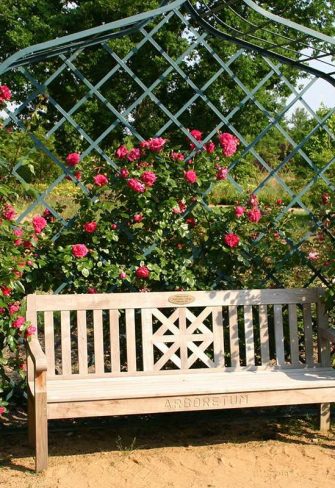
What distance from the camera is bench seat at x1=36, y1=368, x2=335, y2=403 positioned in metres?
3.29

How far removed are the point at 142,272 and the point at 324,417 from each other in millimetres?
1328

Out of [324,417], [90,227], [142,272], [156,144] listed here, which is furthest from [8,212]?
[324,417]

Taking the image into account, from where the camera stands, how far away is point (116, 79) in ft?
56.2

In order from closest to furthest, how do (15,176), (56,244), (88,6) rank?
(15,176) → (56,244) → (88,6)

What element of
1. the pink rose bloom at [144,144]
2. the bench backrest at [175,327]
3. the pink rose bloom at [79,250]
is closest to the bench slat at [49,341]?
the bench backrest at [175,327]

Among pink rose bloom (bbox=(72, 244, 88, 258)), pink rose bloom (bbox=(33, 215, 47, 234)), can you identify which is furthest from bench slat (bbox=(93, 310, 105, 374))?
pink rose bloom (bbox=(33, 215, 47, 234))

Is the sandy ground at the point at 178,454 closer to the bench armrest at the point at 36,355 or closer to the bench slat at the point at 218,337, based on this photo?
the bench slat at the point at 218,337

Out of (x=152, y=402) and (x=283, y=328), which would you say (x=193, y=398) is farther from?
(x=283, y=328)

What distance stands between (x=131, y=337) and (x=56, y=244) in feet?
2.27

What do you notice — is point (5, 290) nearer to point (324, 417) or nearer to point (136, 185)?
point (136, 185)

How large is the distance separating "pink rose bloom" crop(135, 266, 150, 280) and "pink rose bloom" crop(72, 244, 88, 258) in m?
0.33

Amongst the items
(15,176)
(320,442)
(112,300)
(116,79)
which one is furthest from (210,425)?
(116,79)

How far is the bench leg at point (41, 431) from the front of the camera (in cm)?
315

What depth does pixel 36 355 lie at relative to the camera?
3.25 m
